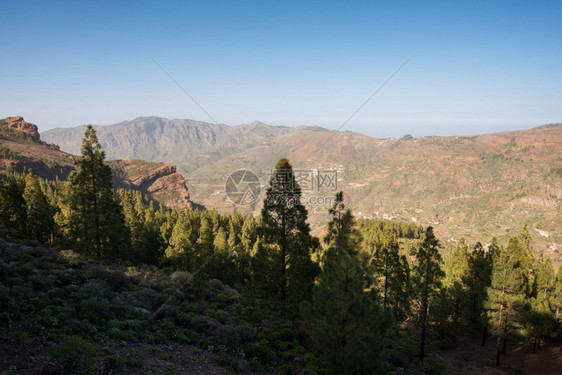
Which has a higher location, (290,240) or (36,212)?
(290,240)

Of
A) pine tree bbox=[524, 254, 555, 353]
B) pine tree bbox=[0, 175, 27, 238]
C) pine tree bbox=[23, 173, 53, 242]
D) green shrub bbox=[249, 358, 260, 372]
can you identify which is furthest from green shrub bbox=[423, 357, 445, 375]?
pine tree bbox=[23, 173, 53, 242]

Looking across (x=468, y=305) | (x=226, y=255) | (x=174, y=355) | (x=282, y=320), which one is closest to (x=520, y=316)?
(x=468, y=305)

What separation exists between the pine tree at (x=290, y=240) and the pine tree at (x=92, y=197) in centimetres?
2034

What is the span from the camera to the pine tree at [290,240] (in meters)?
21.5

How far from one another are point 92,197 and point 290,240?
74.7 feet

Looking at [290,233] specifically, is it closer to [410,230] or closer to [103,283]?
[103,283]

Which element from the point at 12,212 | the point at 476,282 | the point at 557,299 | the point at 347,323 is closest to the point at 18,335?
the point at 347,323

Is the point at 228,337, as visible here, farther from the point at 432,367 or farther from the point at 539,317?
the point at 539,317

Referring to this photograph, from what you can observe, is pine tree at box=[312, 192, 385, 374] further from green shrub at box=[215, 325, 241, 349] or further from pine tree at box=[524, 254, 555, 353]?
pine tree at box=[524, 254, 555, 353]

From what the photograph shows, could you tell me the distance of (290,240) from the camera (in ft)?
72.2

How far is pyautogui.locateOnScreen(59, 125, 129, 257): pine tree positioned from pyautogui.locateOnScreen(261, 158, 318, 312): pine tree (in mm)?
20336

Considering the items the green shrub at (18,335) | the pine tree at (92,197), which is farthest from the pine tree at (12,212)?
the green shrub at (18,335)

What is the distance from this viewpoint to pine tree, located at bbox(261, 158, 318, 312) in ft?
70.5

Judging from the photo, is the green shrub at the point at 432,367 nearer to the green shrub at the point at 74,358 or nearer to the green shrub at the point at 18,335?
the green shrub at the point at 74,358
